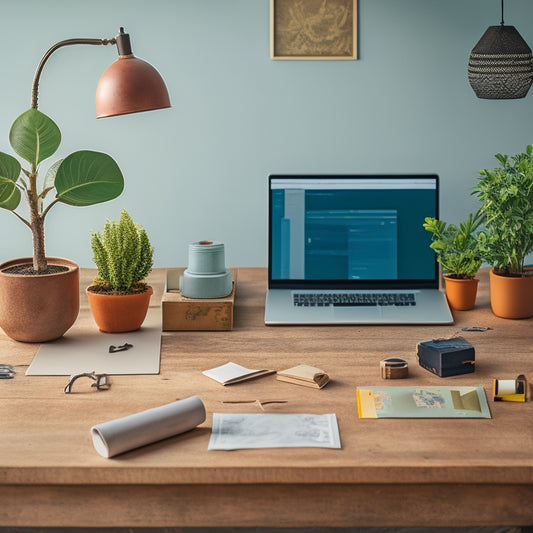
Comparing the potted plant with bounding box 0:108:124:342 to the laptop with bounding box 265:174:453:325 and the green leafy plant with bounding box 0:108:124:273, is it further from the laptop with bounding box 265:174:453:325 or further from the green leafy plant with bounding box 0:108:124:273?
the laptop with bounding box 265:174:453:325

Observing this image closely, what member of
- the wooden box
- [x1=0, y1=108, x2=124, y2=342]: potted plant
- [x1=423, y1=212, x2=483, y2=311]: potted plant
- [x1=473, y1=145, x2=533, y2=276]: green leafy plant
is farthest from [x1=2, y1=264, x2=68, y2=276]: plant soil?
[x1=473, y1=145, x2=533, y2=276]: green leafy plant

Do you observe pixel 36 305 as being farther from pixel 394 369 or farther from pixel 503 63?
pixel 503 63

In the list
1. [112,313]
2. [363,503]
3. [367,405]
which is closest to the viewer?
[363,503]

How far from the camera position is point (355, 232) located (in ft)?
6.57

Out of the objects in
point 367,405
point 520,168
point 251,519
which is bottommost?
point 251,519

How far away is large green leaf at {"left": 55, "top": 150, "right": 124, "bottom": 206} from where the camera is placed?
1636 mm

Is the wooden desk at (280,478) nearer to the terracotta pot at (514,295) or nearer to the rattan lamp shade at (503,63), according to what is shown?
the terracotta pot at (514,295)

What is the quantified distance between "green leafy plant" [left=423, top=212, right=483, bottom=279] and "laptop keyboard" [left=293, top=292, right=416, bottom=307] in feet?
0.41

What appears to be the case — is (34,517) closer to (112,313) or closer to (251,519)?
(251,519)

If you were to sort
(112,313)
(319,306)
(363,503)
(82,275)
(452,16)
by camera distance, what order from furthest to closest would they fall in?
(452,16), (82,275), (319,306), (112,313), (363,503)

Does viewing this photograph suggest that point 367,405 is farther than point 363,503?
Yes

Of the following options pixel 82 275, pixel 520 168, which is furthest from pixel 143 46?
pixel 520 168

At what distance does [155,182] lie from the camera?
377cm

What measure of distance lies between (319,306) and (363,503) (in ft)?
2.54
